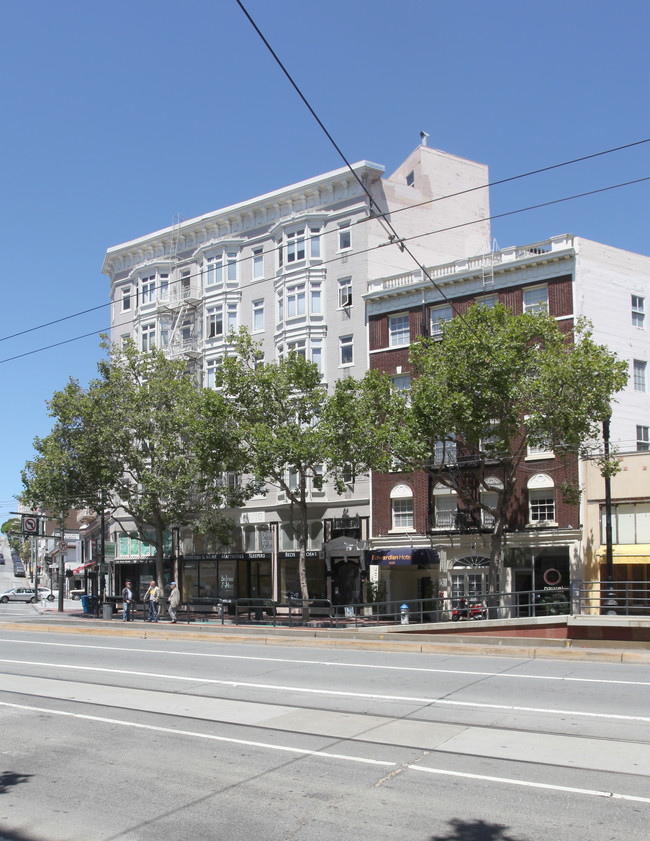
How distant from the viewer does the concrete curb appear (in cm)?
1981

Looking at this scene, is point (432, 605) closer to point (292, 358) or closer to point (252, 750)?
point (292, 358)

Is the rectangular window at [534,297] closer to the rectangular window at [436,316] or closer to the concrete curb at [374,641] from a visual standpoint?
the rectangular window at [436,316]

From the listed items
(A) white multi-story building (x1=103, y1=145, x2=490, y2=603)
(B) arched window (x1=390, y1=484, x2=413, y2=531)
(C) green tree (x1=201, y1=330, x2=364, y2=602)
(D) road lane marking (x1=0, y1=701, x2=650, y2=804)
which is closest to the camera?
(D) road lane marking (x1=0, y1=701, x2=650, y2=804)

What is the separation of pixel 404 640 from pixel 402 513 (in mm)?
17226

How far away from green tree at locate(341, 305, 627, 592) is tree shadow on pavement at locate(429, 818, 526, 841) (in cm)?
2338

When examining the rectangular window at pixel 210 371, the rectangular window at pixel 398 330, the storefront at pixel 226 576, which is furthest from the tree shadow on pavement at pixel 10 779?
the rectangular window at pixel 210 371

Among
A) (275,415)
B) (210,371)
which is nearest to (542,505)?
(275,415)

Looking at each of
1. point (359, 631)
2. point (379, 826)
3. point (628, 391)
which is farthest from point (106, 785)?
point (628, 391)

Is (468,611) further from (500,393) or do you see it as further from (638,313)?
(638,313)

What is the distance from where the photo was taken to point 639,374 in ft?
127

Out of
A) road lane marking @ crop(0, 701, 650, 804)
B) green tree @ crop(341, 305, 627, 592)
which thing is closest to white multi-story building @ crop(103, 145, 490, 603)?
green tree @ crop(341, 305, 627, 592)

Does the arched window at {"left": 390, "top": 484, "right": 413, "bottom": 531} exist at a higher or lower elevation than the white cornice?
lower

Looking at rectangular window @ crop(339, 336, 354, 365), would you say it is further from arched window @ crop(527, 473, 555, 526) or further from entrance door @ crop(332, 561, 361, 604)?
arched window @ crop(527, 473, 555, 526)

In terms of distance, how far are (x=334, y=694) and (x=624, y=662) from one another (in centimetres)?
824
